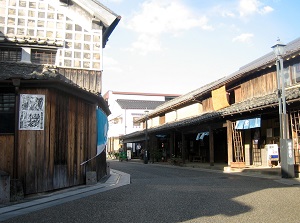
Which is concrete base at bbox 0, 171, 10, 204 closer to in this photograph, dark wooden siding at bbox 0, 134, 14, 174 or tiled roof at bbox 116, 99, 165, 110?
dark wooden siding at bbox 0, 134, 14, 174

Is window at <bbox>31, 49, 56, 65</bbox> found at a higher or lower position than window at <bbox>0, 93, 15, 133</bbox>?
higher

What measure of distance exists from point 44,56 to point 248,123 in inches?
454

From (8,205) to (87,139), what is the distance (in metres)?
4.77

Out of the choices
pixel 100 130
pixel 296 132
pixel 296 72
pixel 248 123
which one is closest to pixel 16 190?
pixel 100 130

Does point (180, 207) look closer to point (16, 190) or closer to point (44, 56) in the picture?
point (16, 190)

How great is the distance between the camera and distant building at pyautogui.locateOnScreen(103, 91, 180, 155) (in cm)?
5794

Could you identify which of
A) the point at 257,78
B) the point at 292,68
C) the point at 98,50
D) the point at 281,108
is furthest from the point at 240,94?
the point at 98,50

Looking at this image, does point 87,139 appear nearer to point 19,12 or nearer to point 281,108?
point 19,12

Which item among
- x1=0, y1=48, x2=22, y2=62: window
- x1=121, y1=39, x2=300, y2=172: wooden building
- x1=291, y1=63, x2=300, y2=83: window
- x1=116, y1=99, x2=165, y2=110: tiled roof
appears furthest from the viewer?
x1=116, y1=99, x2=165, y2=110: tiled roof

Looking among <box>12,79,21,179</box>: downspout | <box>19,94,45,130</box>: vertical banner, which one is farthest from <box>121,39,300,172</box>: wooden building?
<box>12,79,21,179</box>: downspout

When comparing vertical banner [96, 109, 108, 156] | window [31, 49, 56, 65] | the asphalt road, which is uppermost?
window [31, 49, 56, 65]

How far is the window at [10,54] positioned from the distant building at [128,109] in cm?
3977

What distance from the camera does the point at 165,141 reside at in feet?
127

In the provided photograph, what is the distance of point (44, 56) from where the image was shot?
15188 mm
